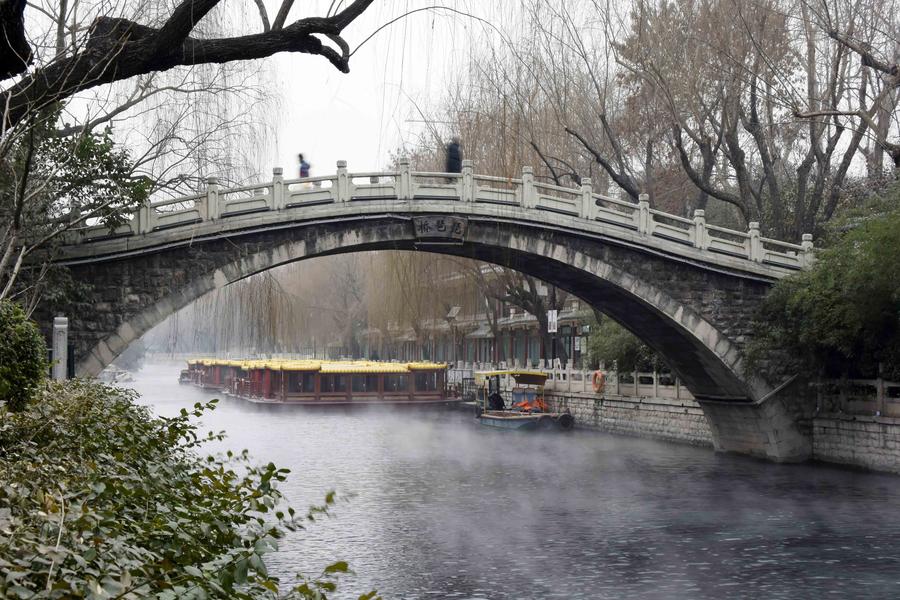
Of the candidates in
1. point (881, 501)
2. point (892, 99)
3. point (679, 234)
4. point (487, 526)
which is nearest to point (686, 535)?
point (487, 526)

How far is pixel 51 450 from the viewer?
20.0 feet

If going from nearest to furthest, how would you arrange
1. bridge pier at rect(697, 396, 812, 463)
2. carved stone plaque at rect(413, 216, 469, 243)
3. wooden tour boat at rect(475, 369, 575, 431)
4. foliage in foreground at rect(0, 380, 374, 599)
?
1. foliage in foreground at rect(0, 380, 374, 599)
2. carved stone plaque at rect(413, 216, 469, 243)
3. bridge pier at rect(697, 396, 812, 463)
4. wooden tour boat at rect(475, 369, 575, 431)

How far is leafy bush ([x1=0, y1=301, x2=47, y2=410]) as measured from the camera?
8188 millimetres

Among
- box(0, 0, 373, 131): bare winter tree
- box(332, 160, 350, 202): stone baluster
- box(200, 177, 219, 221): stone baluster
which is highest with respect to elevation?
box(332, 160, 350, 202): stone baluster

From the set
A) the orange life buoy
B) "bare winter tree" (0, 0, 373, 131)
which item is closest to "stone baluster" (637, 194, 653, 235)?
the orange life buoy

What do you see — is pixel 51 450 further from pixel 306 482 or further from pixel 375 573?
pixel 306 482

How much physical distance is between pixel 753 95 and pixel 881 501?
31.6 ft

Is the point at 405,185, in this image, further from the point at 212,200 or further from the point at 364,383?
the point at 364,383

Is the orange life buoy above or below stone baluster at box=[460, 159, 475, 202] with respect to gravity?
below

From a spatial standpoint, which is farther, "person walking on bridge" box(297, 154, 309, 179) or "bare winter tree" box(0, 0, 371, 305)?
"person walking on bridge" box(297, 154, 309, 179)

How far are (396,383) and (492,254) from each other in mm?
21664

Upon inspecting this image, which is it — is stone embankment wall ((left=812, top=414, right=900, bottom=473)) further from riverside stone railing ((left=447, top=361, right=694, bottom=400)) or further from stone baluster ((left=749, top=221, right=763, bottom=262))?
riverside stone railing ((left=447, top=361, right=694, bottom=400))

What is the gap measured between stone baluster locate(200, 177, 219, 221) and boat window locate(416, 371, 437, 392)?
25131 mm

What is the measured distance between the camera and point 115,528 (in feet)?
12.6
